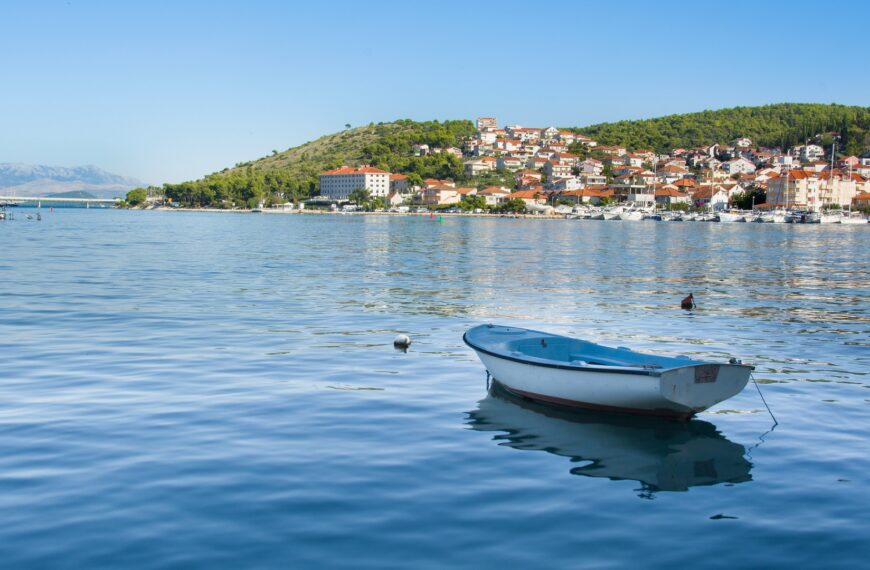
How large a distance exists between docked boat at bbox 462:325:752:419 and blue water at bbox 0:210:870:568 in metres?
0.35

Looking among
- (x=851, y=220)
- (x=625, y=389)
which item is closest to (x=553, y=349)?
(x=625, y=389)

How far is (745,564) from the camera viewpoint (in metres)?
7.75

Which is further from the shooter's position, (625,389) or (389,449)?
(625,389)

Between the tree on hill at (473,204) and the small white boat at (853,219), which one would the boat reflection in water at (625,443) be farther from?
the tree on hill at (473,204)

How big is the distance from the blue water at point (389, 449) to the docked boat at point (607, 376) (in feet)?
1.14

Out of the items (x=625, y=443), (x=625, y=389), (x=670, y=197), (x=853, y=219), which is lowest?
(x=625, y=443)

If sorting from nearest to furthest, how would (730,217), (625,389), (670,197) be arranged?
(625,389), (730,217), (670,197)

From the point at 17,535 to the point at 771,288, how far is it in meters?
32.5

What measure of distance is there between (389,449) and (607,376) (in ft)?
11.5

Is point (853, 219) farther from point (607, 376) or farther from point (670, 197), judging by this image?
point (607, 376)

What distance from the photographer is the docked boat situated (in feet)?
39.4

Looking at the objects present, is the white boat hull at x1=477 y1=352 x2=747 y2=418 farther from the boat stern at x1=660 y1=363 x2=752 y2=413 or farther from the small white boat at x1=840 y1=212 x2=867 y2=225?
the small white boat at x1=840 y1=212 x2=867 y2=225

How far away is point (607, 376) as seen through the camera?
12477mm

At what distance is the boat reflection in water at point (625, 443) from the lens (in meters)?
10.4
